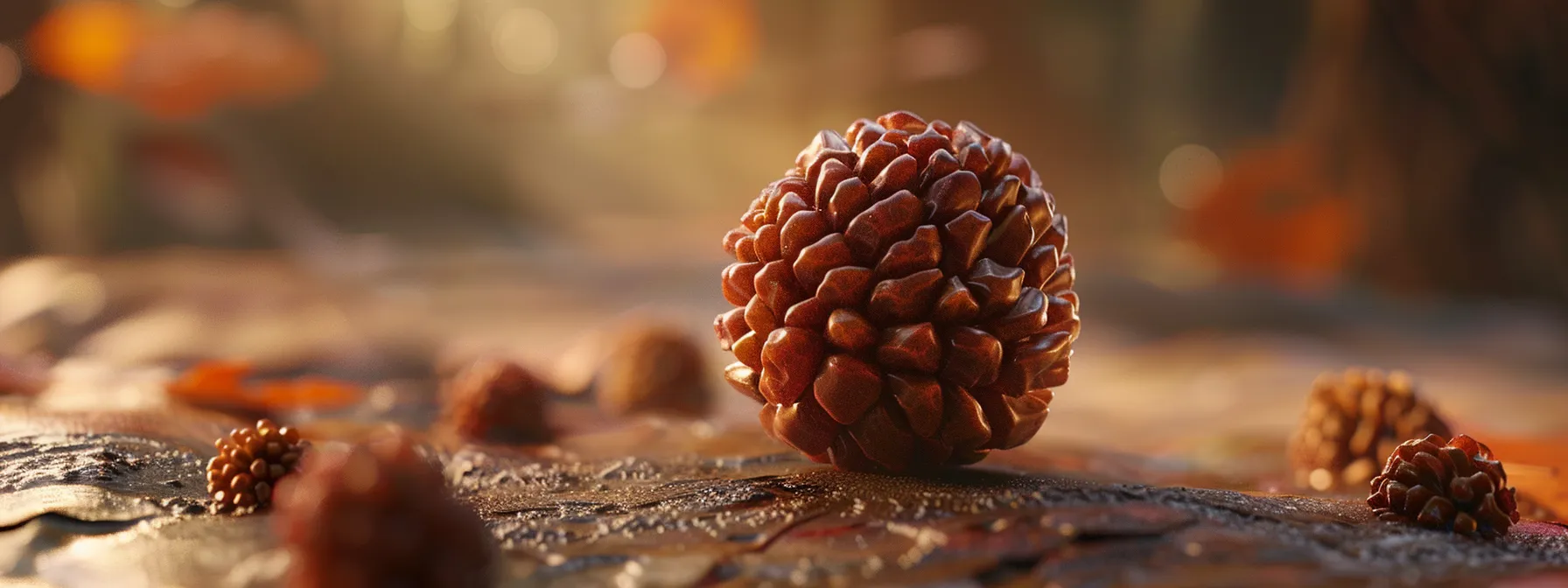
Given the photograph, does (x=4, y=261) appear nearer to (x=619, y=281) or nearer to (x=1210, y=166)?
(x=619, y=281)

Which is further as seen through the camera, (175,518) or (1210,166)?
(1210,166)

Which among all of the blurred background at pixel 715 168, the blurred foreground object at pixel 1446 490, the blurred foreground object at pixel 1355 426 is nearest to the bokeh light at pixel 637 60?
the blurred background at pixel 715 168

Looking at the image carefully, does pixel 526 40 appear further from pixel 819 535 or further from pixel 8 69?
pixel 819 535

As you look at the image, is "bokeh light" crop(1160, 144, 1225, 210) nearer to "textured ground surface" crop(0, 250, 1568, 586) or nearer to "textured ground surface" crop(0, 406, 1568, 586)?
"textured ground surface" crop(0, 250, 1568, 586)

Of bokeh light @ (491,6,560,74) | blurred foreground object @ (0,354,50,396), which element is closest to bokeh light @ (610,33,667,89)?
bokeh light @ (491,6,560,74)

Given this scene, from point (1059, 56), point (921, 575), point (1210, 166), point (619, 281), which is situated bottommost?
point (921, 575)

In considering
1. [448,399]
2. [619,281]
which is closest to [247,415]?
[448,399]
